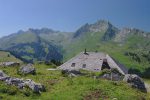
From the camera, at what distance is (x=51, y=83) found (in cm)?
4241

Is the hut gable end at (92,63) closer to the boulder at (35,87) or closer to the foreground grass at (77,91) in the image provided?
the foreground grass at (77,91)

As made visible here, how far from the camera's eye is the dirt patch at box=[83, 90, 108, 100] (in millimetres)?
35072

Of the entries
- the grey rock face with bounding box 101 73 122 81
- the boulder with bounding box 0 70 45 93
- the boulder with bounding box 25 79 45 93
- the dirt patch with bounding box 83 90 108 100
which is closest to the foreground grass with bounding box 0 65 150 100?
the dirt patch with bounding box 83 90 108 100

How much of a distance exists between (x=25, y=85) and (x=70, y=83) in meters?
6.93

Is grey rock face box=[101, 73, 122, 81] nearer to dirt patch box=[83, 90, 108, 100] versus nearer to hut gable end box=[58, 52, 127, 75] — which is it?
dirt patch box=[83, 90, 108, 100]

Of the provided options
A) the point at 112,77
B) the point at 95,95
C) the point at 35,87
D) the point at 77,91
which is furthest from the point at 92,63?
the point at 35,87

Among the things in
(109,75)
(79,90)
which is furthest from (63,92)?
(109,75)

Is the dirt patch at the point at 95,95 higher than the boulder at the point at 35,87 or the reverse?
the reverse

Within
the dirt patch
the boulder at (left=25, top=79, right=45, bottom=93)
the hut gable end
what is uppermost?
the hut gable end

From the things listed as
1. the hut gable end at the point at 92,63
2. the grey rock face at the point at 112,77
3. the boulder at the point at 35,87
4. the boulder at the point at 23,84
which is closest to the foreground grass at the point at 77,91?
the boulder at the point at 35,87

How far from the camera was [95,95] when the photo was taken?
1426 inches

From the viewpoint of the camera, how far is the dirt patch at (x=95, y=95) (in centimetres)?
3507

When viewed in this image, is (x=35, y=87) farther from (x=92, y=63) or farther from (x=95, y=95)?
(x=92, y=63)

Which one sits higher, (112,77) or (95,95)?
(112,77)
